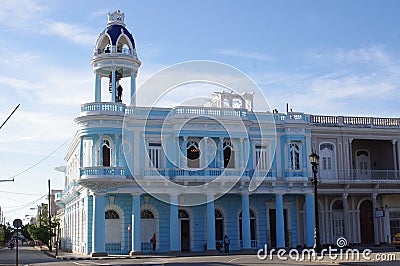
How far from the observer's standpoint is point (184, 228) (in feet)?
143

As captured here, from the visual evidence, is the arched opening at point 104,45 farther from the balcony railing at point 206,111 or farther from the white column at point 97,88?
the balcony railing at point 206,111

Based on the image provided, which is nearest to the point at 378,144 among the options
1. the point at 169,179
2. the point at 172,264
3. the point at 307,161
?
the point at 307,161

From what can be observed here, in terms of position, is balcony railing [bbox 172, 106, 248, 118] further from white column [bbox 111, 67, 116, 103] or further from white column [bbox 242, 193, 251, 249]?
white column [bbox 242, 193, 251, 249]

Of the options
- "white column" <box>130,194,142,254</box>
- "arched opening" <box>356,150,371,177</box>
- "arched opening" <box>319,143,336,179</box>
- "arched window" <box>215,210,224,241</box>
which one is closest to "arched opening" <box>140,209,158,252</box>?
"white column" <box>130,194,142,254</box>

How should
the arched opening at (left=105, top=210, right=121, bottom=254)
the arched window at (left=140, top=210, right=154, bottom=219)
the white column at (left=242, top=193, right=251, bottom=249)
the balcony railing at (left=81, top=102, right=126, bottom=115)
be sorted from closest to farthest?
the balcony railing at (left=81, top=102, right=126, bottom=115)
the arched opening at (left=105, top=210, right=121, bottom=254)
the arched window at (left=140, top=210, right=154, bottom=219)
the white column at (left=242, top=193, right=251, bottom=249)

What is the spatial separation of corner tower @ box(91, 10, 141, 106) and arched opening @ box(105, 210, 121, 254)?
7.88 meters

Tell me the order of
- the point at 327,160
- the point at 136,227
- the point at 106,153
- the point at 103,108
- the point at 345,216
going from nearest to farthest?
the point at 136,227
the point at 103,108
the point at 106,153
the point at 345,216
the point at 327,160

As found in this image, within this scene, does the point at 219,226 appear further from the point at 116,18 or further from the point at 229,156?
the point at 116,18

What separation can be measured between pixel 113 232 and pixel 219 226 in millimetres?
7777

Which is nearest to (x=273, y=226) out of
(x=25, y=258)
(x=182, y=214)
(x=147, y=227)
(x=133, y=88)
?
(x=182, y=214)

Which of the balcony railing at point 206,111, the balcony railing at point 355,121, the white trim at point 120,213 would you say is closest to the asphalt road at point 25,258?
the white trim at point 120,213

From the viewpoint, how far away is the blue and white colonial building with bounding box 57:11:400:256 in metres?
40.9

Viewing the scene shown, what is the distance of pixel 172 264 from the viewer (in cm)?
2984

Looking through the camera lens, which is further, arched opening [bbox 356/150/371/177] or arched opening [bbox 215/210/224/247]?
arched opening [bbox 356/150/371/177]
